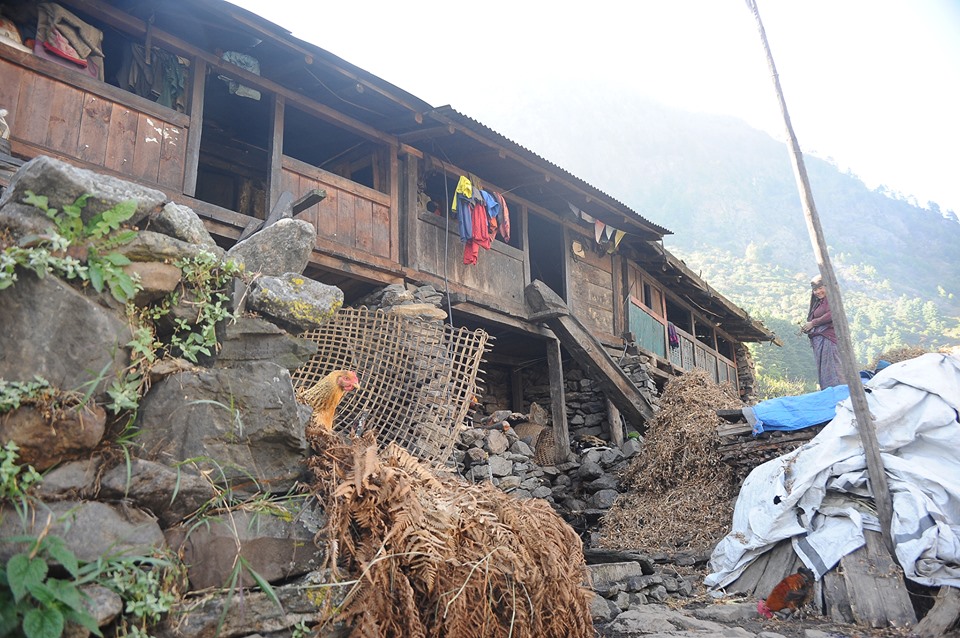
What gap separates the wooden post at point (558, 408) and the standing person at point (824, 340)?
3391 mm

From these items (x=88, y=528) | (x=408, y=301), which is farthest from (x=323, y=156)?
(x=88, y=528)

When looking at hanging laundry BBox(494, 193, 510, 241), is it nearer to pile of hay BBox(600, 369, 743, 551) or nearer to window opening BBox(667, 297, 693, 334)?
pile of hay BBox(600, 369, 743, 551)

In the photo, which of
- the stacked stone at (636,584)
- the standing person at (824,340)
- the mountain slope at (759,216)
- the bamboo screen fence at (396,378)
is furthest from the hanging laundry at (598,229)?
the mountain slope at (759,216)

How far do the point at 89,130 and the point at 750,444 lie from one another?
7.32 metres

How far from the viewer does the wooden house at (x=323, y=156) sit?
560 cm

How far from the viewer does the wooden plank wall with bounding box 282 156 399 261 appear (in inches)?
276

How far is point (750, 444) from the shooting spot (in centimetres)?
726

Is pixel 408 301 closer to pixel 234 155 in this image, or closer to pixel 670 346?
pixel 234 155

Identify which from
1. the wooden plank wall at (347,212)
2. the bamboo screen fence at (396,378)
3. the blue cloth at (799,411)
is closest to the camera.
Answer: the bamboo screen fence at (396,378)

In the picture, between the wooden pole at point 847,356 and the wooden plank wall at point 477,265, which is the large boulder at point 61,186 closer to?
the wooden pole at point 847,356

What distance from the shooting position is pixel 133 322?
98.0 inches

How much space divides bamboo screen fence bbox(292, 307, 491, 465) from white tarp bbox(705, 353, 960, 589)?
2.75 metres

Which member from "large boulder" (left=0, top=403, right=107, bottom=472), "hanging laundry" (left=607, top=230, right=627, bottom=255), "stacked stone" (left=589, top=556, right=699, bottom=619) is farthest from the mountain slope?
"large boulder" (left=0, top=403, right=107, bottom=472)

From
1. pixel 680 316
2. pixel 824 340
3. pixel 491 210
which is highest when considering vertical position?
pixel 680 316
